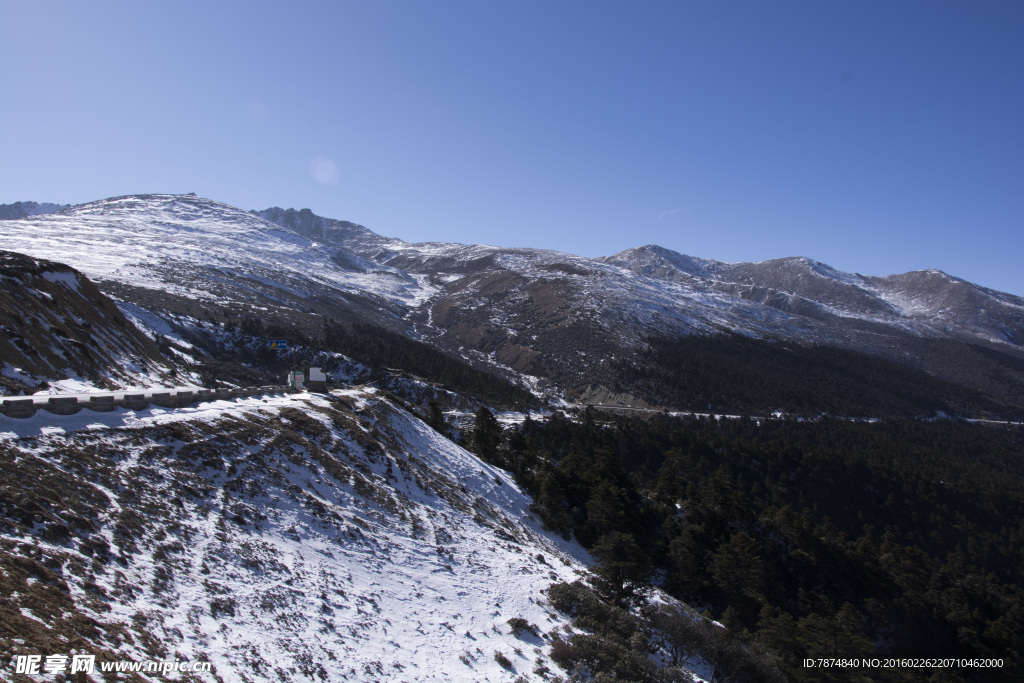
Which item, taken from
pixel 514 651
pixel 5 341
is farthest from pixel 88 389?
pixel 514 651

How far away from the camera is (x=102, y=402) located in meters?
24.0

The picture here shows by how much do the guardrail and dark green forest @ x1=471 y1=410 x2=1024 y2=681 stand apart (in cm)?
2432

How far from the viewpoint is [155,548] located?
54.6 feet

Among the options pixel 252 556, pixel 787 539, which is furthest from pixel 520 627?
pixel 787 539

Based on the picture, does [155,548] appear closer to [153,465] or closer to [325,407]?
[153,465]

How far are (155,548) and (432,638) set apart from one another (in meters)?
10.4

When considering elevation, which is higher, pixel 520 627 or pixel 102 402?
pixel 102 402

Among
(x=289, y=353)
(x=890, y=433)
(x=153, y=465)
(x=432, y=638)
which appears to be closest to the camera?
(x=432, y=638)

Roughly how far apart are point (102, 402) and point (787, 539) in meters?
52.1

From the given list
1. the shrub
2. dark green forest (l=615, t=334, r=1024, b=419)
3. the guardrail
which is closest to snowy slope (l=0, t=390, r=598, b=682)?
the shrub

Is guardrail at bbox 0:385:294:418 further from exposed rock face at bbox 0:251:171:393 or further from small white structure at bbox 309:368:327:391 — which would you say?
small white structure at bbox 309:368:327:391

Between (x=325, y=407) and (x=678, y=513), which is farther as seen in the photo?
(x=678, y=513)

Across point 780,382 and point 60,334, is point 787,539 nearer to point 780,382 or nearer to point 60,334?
point 60,334

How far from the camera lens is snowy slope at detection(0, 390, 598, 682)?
Answer: 1353 centimetres
